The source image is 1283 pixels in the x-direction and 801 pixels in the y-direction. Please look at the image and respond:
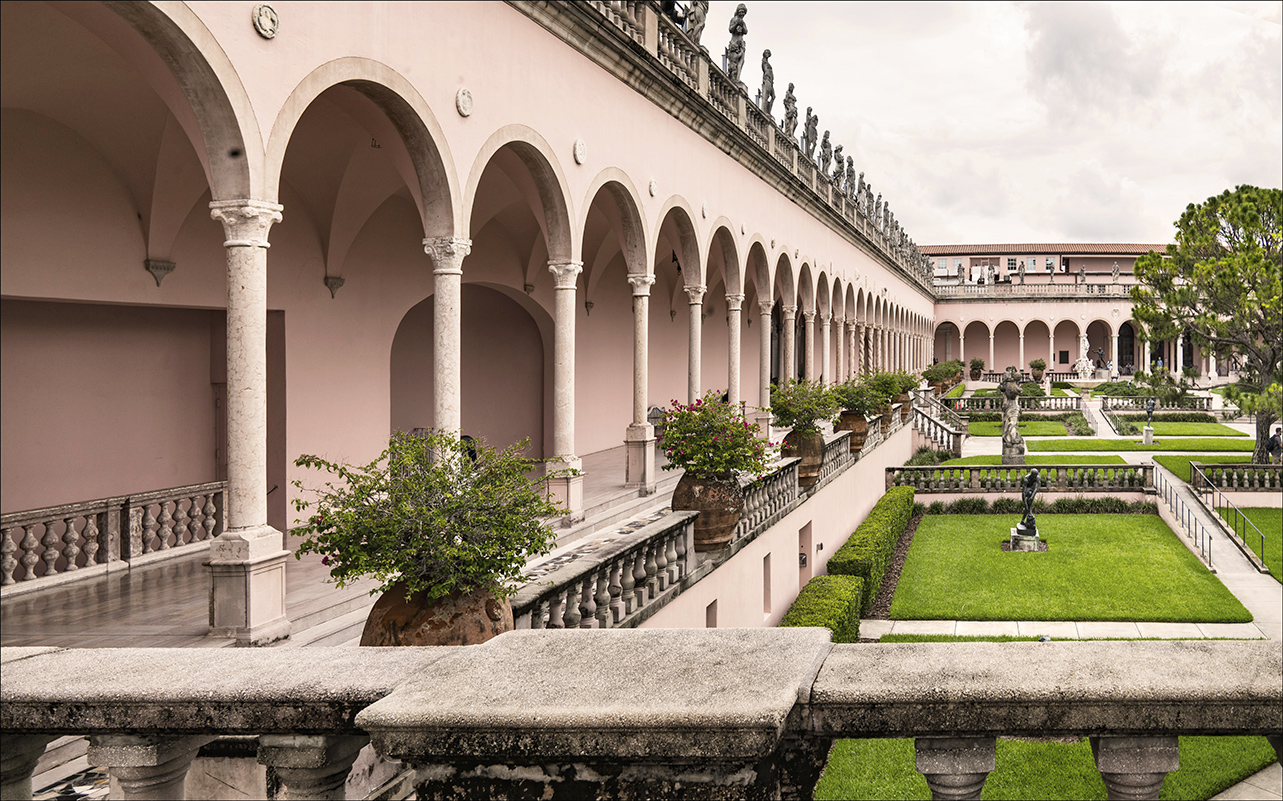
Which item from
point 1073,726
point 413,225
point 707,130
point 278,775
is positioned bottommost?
point 278,775

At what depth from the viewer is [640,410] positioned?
13.7m

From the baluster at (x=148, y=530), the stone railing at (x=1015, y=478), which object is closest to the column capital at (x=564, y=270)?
the baluster at (x=148, y=530)

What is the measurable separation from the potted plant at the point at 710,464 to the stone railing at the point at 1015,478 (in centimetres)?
1762

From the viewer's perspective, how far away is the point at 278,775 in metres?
2.02

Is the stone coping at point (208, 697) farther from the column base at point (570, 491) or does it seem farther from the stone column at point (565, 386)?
the stone column at point (565, 386)

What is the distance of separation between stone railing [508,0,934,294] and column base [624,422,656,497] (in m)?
5.30

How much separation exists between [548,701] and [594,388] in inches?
730

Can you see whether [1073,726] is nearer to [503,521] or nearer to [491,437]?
[503,521]

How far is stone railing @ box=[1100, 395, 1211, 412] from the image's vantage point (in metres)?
44.4

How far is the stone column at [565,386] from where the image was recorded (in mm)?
10930

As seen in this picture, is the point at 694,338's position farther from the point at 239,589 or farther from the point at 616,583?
the point at 239,589

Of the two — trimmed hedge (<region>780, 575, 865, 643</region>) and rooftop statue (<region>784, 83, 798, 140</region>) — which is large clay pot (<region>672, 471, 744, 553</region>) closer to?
trimmed hedge (<region>780, 575, 865, 643</region>)

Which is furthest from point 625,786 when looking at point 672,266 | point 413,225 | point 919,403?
point 919,403

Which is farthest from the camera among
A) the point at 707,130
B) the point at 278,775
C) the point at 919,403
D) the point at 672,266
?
the point at 919,403
